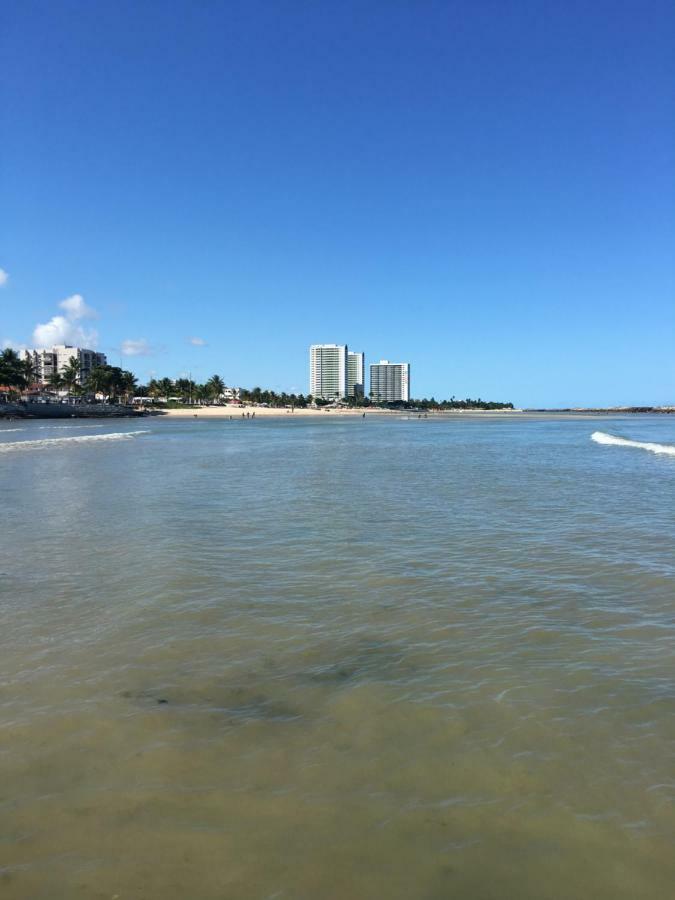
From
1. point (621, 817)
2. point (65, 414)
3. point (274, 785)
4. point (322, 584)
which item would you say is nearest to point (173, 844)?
point (274, 785)

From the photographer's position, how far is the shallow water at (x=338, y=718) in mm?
3330

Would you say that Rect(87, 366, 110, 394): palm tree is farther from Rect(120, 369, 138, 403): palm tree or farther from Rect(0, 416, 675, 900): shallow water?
Rect(0, 416, 675, 900): shallow water

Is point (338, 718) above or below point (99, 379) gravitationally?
below

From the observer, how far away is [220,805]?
149 inches

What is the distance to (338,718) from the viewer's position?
15.8ft

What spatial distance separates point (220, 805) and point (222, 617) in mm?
3540

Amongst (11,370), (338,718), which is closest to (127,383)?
(11,370)

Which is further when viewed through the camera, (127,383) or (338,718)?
(127,383)

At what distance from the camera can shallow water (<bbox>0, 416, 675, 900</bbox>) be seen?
3330 mm

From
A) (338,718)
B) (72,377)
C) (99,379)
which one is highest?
(72,377)

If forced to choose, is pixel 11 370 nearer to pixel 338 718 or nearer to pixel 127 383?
pixel 127 383

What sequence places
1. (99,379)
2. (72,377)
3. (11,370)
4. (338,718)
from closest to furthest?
(338,718) → (11,370) → (72,377) → (99,379)

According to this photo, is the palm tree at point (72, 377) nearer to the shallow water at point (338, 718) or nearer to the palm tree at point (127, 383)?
the palm tree at point (127, 383)

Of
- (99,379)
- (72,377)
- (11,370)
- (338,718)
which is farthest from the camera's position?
(99,379)
